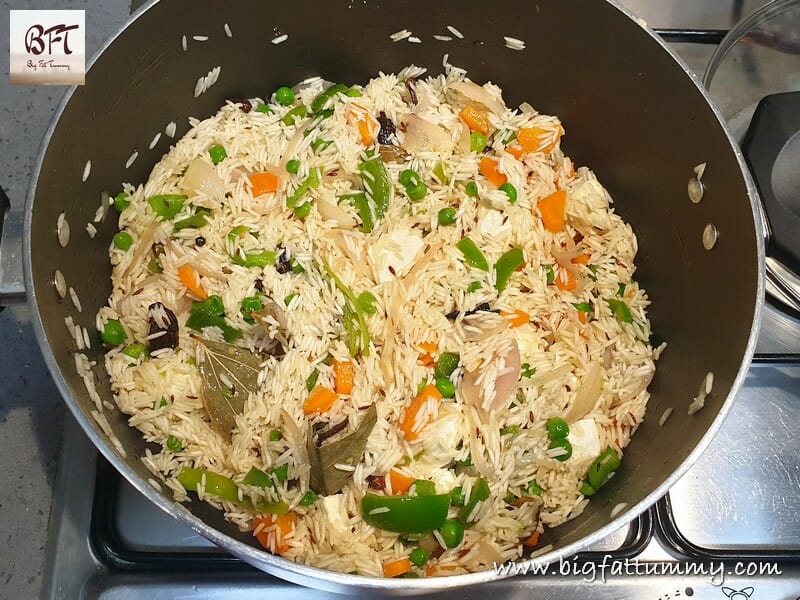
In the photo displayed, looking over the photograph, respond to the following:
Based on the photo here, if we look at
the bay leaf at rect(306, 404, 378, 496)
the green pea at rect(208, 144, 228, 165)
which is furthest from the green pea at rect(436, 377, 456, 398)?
the green pea at rect(208, 144, 228, 165)

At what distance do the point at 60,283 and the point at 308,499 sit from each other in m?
0.93

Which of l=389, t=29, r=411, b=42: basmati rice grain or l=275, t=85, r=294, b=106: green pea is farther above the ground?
l=389, t=29, r=411, b=42: basmati rice grain

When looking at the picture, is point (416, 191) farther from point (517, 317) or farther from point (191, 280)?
point (191, 280)

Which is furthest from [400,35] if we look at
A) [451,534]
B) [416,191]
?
[451,534]

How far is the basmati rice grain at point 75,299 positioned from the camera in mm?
1853

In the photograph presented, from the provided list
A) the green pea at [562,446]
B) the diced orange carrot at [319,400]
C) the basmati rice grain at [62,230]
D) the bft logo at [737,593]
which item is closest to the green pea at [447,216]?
the diced orange carrot at [319,400]

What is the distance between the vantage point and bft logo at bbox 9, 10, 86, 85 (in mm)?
1979

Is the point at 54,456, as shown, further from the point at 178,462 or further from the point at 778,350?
the point at 778,350

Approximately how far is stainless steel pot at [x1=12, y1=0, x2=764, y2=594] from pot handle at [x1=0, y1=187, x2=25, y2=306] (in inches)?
2.1

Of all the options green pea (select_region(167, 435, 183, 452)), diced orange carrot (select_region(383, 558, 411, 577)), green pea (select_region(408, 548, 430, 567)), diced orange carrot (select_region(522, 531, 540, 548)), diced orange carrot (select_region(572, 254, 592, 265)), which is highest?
diced orange carrot (select_region(572, 254, 592, 265))

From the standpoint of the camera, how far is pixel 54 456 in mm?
2096

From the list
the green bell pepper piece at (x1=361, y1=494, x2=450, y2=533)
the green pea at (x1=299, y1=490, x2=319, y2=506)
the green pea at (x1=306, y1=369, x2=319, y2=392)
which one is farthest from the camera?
the green pea at (x1=306, y1=369, x2=319, y2=392)

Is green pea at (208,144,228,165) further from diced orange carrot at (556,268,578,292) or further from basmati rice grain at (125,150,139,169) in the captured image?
diced orange carrot at (556,268,578,292)

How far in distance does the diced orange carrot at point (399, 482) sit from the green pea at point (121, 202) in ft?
4.10
